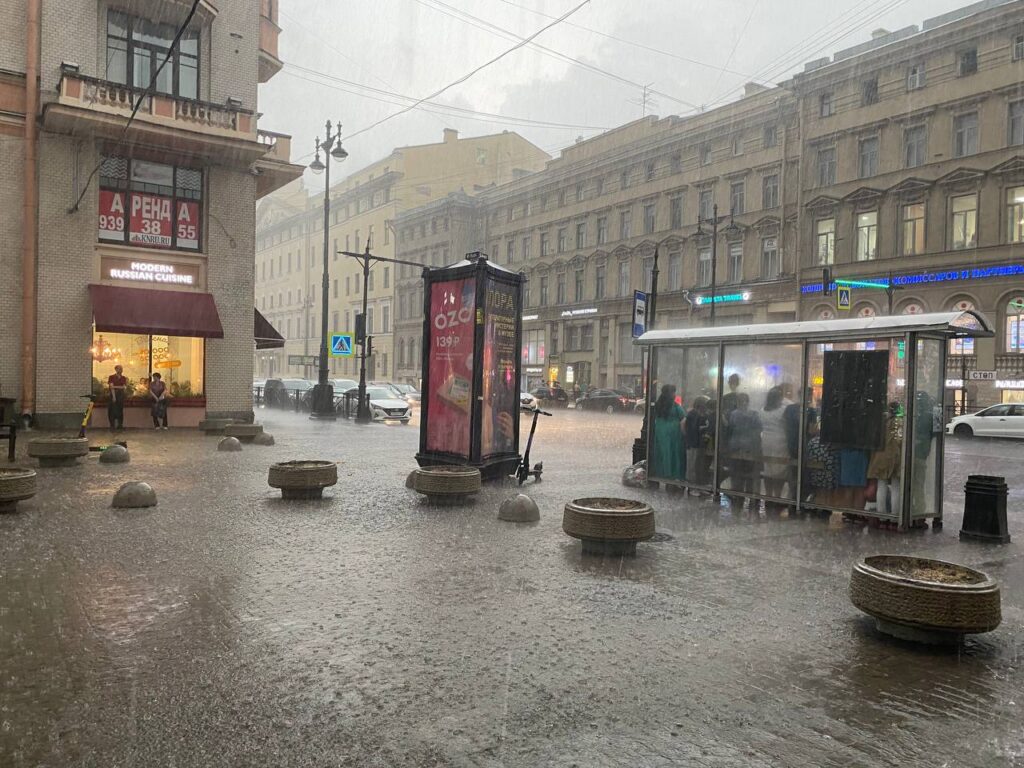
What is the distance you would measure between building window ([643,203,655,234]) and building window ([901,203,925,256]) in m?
17.6

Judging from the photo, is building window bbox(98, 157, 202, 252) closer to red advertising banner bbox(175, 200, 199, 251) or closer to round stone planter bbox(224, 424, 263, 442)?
red advertising banner bbox(175, 200, 199, 251)

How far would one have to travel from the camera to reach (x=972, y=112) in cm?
3703

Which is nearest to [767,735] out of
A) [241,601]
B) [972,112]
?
[241,601]

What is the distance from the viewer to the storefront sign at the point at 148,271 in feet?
73.5

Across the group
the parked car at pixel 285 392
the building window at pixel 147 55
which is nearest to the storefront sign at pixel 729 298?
the parked car at pixel 285 392

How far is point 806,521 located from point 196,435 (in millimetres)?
16389

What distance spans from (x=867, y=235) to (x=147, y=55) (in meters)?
34.2

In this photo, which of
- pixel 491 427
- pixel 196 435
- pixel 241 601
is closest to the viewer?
pixel 241 601

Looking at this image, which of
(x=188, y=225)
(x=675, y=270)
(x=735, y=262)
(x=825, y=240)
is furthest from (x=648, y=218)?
(x=188, y=225)

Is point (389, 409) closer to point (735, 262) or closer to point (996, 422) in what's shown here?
point (996, 422)

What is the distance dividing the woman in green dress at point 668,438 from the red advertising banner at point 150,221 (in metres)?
16.8

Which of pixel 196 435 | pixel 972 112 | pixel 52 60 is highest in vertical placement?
pixel 972 112

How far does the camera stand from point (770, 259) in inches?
1827

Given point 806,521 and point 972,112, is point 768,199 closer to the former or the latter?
point 972,112
